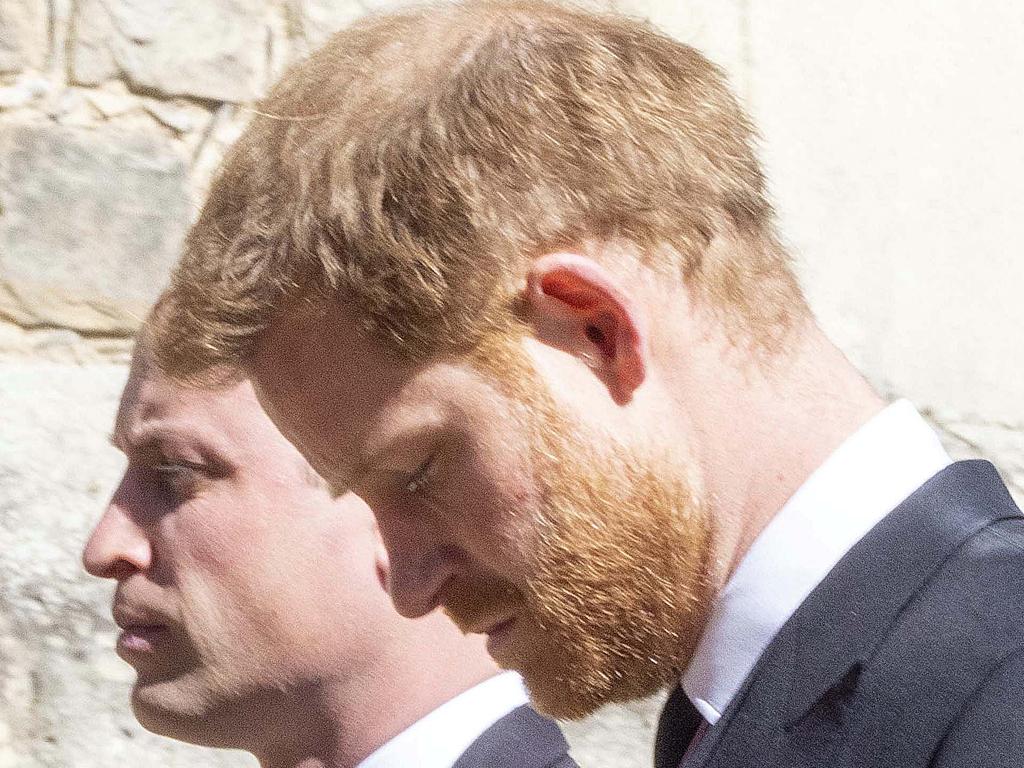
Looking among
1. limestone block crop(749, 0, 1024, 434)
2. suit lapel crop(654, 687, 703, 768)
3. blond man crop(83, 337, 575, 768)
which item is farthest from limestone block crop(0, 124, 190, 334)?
suit lapel crop(654, 687, 703, 768)

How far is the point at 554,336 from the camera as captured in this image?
140 centimetres

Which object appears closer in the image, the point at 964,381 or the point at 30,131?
the point at 30,131

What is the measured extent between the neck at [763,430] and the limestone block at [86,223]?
6.82 ft

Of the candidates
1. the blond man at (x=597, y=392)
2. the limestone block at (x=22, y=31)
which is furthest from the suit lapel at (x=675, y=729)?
the limestone block at (x=22, y=31)

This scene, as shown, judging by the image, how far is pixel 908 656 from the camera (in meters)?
1.18

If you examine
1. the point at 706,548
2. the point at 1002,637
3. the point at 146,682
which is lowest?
the point at 146,682

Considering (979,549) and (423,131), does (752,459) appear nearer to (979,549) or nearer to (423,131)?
(979,549)

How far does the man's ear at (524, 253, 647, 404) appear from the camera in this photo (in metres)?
1.34

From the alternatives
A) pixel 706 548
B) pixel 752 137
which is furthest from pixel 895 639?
pixel 752 137

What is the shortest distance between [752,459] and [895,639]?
194mm

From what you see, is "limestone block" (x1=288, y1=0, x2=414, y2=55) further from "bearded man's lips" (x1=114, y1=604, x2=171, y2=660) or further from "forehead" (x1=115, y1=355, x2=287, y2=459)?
"bearded man's lips" (x1=114, y1=604, x2=171, y2=660)

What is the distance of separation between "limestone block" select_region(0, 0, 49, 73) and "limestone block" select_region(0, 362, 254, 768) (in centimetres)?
61

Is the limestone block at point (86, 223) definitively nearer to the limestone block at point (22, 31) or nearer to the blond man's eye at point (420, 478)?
the limestone block at point (22, 31)

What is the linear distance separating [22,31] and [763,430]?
224 centimetres
